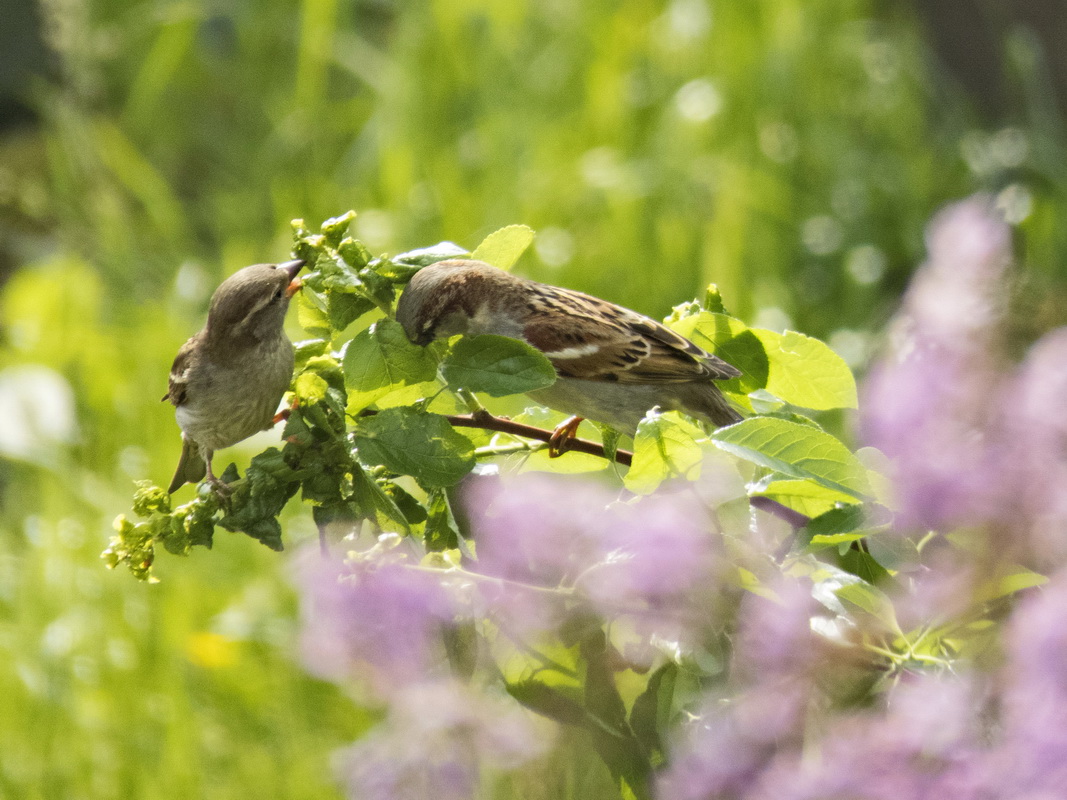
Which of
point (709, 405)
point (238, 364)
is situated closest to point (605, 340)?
point (709, 405)

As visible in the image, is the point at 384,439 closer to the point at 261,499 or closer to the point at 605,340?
the point at 261,499

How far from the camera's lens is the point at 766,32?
3.82m

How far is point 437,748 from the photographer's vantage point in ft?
2.48

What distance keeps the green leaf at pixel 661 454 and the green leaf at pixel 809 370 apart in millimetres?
204

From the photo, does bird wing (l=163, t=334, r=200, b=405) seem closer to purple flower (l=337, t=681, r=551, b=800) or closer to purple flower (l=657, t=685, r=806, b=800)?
purple flower (l=337, t=681, r=551, b=800)

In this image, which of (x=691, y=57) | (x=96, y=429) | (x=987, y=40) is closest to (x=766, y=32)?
(x=691, y=57)

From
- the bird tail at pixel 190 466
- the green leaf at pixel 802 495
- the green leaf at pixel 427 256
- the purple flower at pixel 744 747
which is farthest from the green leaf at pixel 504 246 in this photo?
the bird tail at pixel 190 466

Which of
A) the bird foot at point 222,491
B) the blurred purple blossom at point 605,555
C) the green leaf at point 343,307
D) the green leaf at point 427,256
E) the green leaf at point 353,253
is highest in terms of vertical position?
the green leaf at point 353,253

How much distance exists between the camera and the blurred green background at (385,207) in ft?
7.71

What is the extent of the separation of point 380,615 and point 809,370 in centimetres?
44

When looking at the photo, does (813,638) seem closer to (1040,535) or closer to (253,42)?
(1040,535)

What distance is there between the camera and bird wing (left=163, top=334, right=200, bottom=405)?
134cm

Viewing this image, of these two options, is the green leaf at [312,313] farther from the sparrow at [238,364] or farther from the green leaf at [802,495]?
the green leaf at [802,495]

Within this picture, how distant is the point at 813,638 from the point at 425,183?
2.74m
